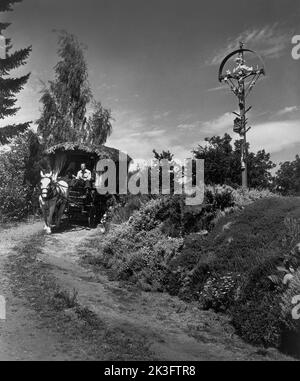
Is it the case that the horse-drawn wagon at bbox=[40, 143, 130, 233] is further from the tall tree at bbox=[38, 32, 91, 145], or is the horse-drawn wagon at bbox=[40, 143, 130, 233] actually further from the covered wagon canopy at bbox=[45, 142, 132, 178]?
the tall tree at bbox=[38, 32, 91, 145]

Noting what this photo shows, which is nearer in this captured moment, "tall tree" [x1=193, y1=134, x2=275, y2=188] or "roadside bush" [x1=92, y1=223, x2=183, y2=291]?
"roadside bush" [x1=92, y1=223, x2=183, y2=291]

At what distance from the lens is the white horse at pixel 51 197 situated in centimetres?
1687

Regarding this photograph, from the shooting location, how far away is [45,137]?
29.5m

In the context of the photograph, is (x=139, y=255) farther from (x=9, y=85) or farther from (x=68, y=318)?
(x=9, y=85)

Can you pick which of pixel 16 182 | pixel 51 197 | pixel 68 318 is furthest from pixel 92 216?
pixel 68 318

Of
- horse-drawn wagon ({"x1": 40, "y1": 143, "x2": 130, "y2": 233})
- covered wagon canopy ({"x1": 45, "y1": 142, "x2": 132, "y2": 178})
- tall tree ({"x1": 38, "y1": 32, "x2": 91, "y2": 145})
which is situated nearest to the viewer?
horse-drawn wagon ({"x1": 40, "y1": 143, "x2": 130, "y2": 233})

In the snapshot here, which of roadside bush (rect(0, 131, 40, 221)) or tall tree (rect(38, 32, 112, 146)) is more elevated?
tall tree (rect(38, 32, 112, 146))

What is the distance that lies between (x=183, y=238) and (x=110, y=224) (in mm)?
4946

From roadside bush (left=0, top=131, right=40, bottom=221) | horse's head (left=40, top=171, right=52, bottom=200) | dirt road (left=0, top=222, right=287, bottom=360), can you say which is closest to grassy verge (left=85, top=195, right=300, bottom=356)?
dirt road (left=0, top=222, right=287, bottom=360)

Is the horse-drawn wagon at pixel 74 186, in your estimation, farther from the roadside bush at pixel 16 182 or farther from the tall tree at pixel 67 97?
the tall tree at pixel 67 97

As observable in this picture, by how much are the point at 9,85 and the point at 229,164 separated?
44.9 feet

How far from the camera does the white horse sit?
1687cm

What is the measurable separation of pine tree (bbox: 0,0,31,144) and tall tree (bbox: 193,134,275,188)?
10.8 meters

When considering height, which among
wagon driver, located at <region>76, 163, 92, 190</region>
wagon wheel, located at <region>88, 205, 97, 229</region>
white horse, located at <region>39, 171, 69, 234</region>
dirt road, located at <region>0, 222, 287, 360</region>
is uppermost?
wagon driver, located at <region>76, 163, 92, 190</region>
